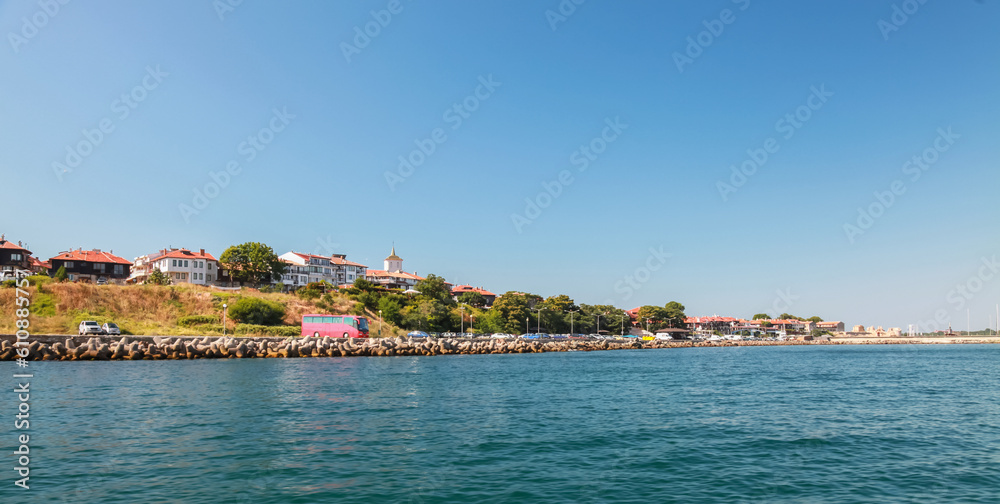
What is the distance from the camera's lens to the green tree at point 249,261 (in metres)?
108

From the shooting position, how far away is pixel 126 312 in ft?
237

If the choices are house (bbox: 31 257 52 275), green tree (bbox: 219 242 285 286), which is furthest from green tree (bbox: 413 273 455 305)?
house (bbox: 31 257 52 275)

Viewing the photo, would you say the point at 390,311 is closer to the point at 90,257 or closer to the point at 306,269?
the point at 306,269

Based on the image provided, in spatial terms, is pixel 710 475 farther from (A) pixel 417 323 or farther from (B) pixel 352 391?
(A) pixel 417 323

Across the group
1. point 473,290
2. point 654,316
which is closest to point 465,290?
point 473,290

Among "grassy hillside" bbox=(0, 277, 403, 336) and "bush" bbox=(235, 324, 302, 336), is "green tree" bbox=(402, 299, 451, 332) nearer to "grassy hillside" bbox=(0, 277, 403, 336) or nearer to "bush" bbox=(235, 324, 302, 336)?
"grassy hillside" bbox=(0, 277, 403, 336)

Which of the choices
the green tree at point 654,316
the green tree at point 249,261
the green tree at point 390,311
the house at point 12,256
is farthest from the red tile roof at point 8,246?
the green tree at point 654,316

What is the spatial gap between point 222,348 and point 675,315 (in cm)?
15803

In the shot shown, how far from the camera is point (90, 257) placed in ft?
345

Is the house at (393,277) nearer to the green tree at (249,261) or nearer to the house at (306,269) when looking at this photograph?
the house at (306,269)

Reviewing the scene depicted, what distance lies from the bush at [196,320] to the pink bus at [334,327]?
14.1m

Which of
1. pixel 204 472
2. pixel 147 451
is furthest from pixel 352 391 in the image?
pixel 204 472

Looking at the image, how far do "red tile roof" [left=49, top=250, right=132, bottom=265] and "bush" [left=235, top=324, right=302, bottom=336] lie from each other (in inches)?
2056

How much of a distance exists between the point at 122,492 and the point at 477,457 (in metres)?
8.06
